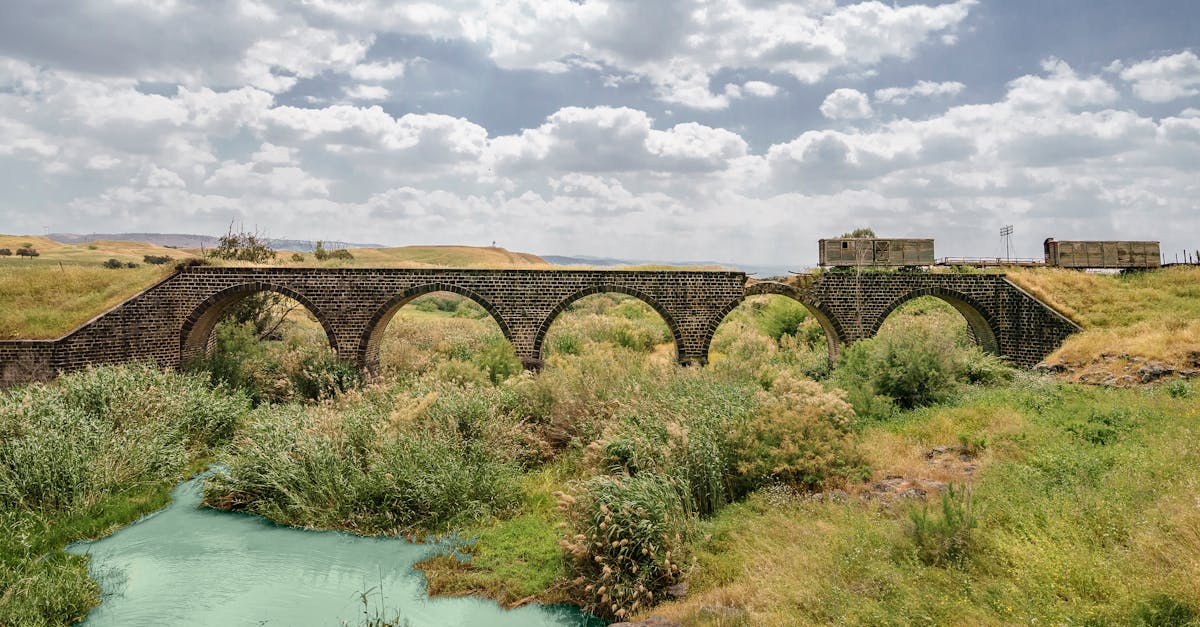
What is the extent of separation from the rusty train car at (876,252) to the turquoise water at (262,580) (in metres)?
15.2

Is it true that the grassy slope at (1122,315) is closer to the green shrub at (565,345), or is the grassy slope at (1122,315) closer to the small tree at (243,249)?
the green shrub at (565,345)

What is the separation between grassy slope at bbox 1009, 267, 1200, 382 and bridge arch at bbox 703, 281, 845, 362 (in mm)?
5379

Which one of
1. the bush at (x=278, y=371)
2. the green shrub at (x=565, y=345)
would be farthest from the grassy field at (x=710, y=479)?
the green shrub at (x=565, y=345)

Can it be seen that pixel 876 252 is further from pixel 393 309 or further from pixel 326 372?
pixel 326 372

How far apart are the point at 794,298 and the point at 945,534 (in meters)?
13.3

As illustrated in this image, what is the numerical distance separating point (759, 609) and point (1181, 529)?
3.78 m

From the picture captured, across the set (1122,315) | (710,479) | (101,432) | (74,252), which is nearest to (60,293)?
(101,432)

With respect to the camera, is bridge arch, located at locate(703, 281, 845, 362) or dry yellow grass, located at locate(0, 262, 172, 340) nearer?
dry yellow grass, located at locate(0, 262, 172, 340)

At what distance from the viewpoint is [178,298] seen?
18.3 m

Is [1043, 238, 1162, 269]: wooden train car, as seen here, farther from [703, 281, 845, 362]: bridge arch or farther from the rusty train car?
[703, 281, 845, 362]: bridge arch

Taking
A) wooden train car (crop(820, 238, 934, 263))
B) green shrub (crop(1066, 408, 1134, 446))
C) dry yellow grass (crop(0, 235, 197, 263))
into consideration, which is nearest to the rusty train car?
wooden train car (crop(820, 238, 934, 263))

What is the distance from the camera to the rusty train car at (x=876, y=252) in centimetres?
2086

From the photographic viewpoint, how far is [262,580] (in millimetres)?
9414

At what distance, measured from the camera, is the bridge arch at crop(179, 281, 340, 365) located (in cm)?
1839
